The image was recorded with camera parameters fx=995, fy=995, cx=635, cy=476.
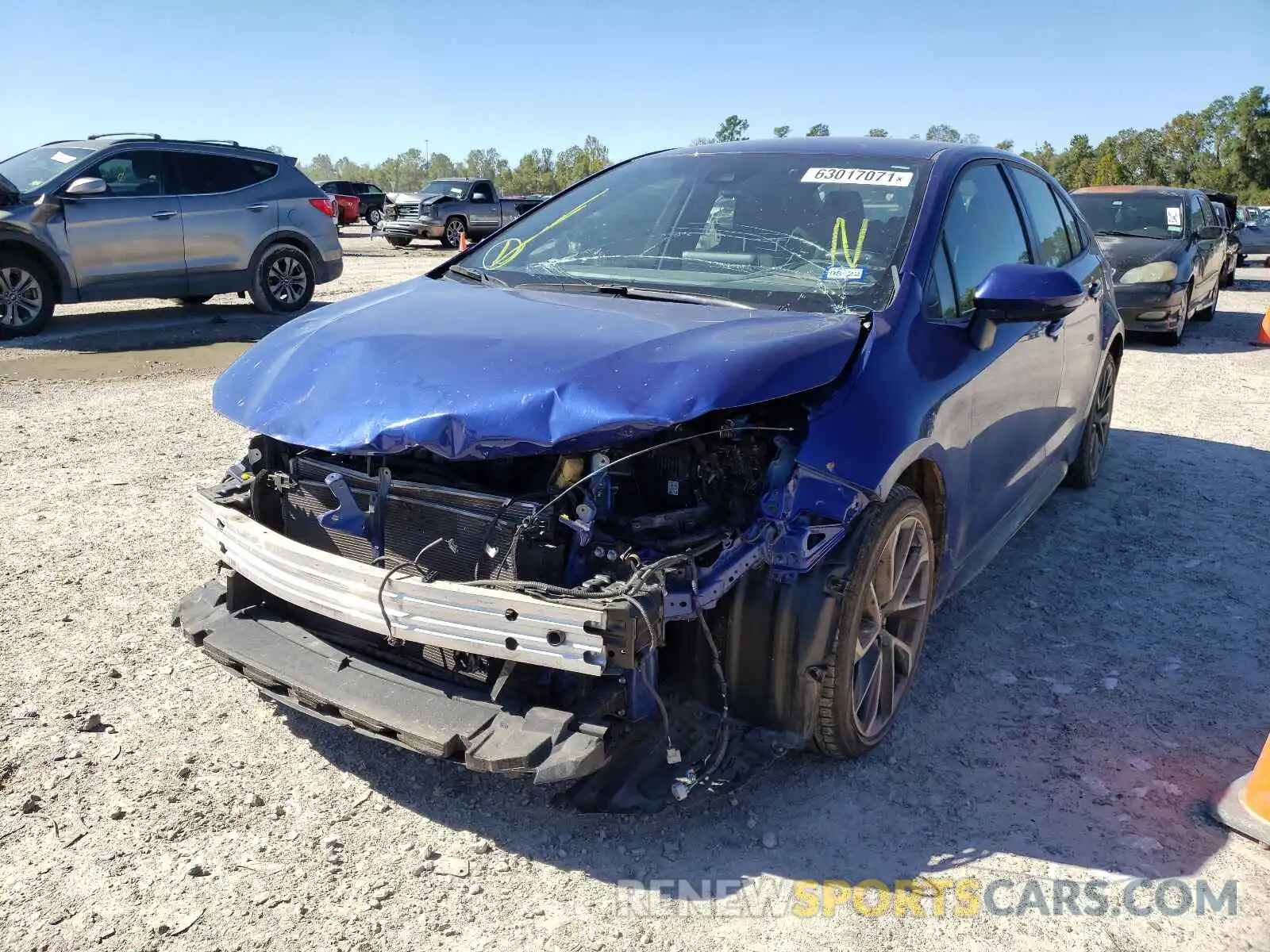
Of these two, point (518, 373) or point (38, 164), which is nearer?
point (518, 373)

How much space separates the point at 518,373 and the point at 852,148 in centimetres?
203

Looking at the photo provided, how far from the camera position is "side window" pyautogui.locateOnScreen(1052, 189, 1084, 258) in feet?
16.7

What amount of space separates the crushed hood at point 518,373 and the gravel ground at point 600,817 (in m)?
1.05

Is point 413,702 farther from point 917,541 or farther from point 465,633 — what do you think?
point 917,541

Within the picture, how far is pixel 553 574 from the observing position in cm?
253

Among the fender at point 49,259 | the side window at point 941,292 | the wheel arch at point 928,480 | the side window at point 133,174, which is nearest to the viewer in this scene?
the wheel arch at point 928,480

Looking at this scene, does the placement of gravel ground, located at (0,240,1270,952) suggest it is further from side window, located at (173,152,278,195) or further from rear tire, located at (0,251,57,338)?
side window, located at (173,152,278,195)

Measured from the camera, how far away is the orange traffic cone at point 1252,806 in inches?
107

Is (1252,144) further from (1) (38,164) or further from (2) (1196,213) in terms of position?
(1) (38,164)

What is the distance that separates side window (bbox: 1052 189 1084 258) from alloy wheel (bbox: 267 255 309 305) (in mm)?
9108

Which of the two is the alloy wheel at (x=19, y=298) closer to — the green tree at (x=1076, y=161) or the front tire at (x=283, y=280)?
the front tire at (x=283, y=280)

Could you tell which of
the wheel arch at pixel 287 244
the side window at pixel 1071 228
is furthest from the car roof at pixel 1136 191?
the wheel arch at pixel 287 244

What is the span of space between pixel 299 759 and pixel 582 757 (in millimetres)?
1150

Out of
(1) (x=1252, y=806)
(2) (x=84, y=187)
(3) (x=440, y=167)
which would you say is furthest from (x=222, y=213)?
(3) (x=440, y=167)
